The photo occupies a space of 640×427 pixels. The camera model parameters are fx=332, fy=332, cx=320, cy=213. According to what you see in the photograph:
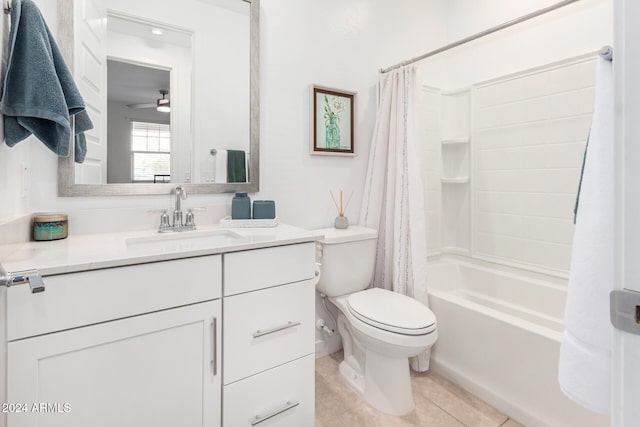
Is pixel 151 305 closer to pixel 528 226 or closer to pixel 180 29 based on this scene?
pixel 180 29

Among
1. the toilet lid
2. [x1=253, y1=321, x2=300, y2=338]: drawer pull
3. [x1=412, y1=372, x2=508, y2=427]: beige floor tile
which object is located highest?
[x1=253, y1=321, x2=300, y2=338]: drawer pull

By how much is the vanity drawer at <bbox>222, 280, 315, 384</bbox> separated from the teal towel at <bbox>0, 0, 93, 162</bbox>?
0.80 m

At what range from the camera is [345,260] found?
1834mm

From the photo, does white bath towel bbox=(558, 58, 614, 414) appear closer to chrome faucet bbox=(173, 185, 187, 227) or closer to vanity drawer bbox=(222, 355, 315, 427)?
vanity drawer bbox=(222, 355, 315, 427)

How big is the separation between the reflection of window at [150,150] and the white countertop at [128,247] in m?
0.27

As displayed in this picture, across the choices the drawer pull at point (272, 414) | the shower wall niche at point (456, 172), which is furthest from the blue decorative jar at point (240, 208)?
the shower wall niche at point (456, 172)

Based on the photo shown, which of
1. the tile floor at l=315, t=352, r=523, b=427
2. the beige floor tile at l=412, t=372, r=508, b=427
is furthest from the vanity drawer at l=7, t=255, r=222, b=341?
the beige floor tile at l=412, t=372, r=508, b=427

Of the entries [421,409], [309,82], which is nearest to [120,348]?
[421,409]

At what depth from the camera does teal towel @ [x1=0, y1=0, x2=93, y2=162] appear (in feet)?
3.17

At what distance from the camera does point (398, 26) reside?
91.9 inches

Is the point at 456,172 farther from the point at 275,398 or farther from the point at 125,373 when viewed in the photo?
the point at 125,373

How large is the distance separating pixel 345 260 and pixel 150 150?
3.64 ft

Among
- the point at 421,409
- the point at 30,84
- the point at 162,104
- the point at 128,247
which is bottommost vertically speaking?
the point at 421,409

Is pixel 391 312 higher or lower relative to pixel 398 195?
lower
